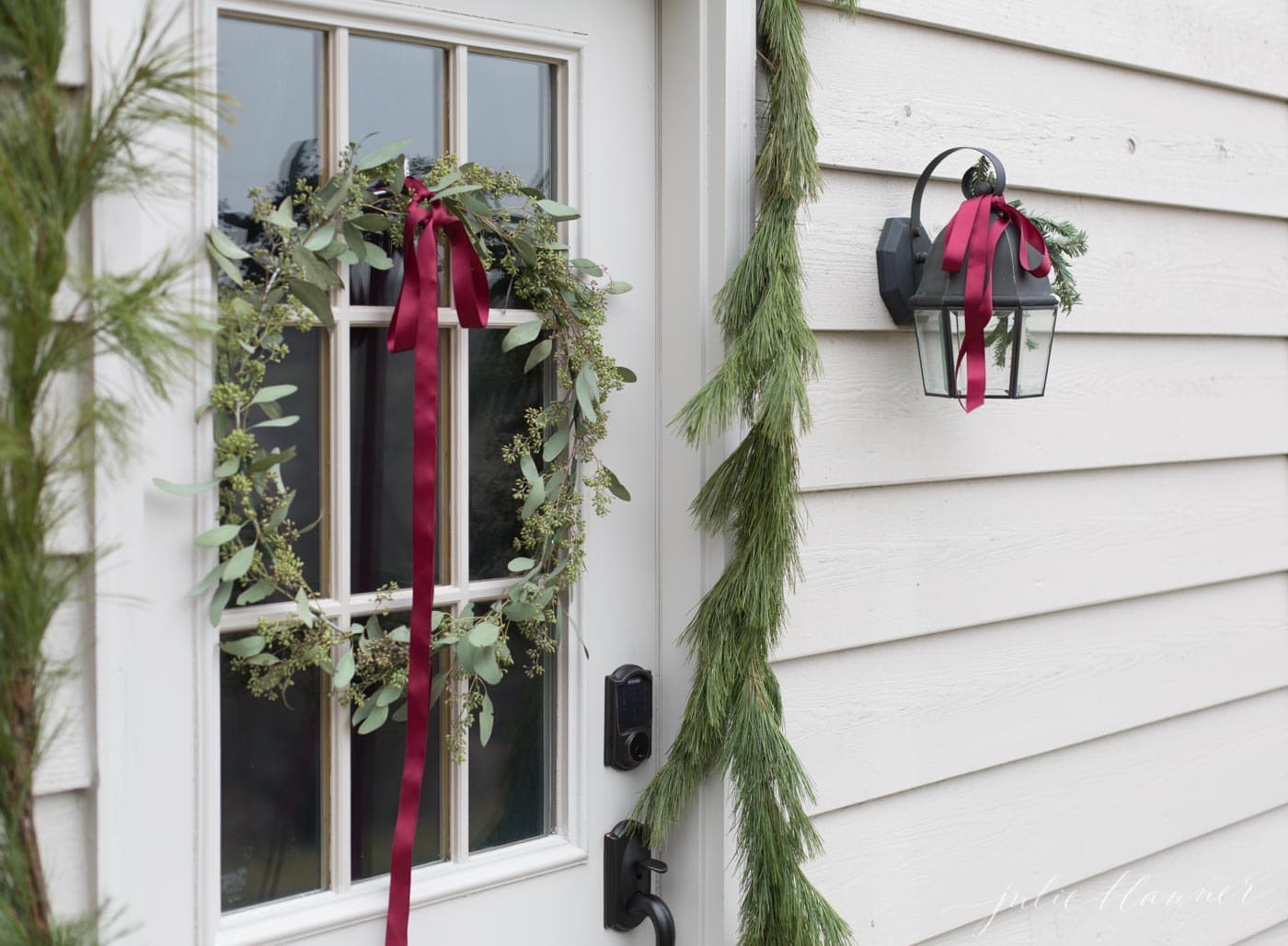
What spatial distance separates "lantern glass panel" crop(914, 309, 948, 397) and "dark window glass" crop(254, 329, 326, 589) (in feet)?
2.62

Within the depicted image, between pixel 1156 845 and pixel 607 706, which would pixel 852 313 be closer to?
pixel 607 706

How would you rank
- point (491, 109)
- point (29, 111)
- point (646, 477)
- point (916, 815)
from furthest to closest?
point (916, 815), point (646, 477), point (491, 109), point (29, 111)

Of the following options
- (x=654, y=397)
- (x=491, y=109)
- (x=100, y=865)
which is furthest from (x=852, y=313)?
(x=100, y=865)

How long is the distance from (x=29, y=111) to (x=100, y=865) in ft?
2.13

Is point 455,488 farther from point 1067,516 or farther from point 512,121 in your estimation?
point 1067,516

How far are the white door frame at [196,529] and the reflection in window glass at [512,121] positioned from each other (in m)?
0.16

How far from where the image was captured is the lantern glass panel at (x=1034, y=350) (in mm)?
1528

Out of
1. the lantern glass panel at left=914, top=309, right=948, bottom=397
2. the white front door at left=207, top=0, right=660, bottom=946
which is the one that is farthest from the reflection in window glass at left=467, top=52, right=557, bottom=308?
the lantern glass panel at left=914, top=309, right=948, bottom=397

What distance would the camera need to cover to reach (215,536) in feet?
3.73

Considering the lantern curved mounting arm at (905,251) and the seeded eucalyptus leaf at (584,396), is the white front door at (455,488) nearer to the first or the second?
the seeded eucalyptus leaf at (584,396)

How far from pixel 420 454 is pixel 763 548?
427 millimetres

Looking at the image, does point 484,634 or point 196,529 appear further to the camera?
point 484,634

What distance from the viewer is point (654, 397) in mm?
1506

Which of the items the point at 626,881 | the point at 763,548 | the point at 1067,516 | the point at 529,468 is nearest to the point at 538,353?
the point at 529,468
